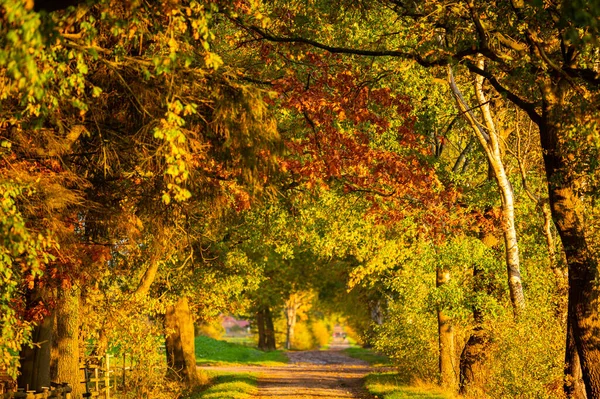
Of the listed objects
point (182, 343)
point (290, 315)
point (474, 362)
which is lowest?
point (474, 362)

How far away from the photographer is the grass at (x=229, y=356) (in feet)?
193

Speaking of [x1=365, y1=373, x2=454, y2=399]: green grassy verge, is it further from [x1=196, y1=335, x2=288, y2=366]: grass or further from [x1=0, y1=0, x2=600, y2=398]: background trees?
[x1=196, y1=335, x2=288, y2=366]: grass

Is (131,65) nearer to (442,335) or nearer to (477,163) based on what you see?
(477,163)

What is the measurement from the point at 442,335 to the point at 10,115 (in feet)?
62.9

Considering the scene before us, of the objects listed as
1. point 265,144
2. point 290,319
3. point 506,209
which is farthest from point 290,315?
point 265,144

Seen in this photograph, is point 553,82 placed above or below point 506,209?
above

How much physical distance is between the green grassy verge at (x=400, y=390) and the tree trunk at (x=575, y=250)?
9422 mm

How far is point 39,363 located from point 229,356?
46.4 meters

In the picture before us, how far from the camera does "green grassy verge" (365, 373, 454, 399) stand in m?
23.6

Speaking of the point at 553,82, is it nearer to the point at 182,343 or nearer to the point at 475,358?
the point at 475,358

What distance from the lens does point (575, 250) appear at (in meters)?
13.4

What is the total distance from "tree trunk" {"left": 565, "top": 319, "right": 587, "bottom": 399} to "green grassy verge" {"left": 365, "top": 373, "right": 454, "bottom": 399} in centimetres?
816

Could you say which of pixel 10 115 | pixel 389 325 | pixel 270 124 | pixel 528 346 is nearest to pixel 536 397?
pixel 528 346

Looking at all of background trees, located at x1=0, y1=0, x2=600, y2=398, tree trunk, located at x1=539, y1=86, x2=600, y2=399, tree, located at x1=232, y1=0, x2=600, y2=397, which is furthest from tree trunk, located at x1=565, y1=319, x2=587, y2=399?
tree, located at x1=232, y1=0, x2=600, y2=397
